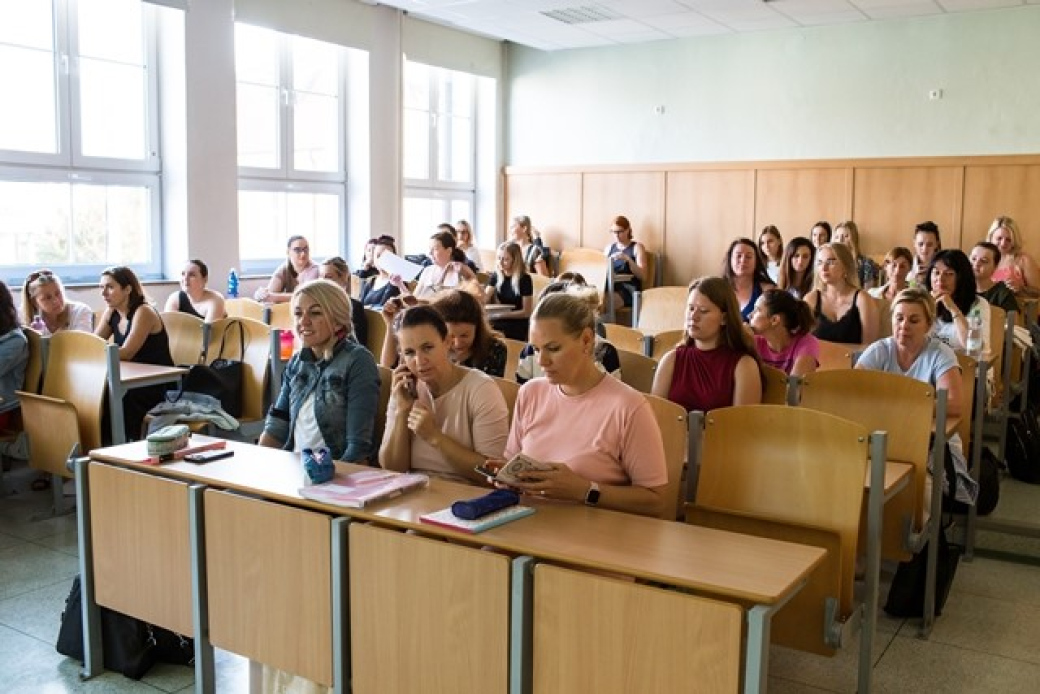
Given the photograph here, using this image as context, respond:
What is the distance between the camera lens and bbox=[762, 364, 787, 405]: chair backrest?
3.61m

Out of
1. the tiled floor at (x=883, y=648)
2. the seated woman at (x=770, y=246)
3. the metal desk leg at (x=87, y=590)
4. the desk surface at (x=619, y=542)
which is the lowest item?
the tiled floor at (x=883, y=648)

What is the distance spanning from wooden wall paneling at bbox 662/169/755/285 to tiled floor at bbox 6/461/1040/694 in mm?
6474

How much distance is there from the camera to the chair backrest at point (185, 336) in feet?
18.4

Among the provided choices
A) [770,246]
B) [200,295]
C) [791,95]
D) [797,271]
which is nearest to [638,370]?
[797,271]

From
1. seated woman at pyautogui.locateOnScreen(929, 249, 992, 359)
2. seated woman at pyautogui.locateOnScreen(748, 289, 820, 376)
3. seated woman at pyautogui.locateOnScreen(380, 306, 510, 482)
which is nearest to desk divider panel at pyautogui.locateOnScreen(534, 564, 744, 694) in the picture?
seated woman at pyautogui.locateOnScreen(380, 306, 510, 482)

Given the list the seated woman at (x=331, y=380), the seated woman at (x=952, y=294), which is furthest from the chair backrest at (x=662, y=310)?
the seated woman at (x=331, y=380)

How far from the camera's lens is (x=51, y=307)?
5.77m

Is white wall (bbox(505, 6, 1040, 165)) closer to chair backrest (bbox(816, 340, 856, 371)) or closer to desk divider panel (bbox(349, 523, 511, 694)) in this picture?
chair backrest (bbox(816, 340, 856, 371))

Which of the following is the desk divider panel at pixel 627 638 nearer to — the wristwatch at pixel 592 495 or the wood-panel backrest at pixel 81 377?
the wristwatch at pixel 592 495

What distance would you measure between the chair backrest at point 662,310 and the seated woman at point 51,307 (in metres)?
3.39

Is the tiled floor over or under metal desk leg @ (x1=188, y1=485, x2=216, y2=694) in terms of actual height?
under

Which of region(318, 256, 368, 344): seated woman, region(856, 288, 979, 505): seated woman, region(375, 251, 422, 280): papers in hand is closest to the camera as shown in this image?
region(856, 288, 979, 505): seated woman

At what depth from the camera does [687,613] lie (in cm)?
202

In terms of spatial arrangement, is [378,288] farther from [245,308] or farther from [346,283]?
[245,308]
